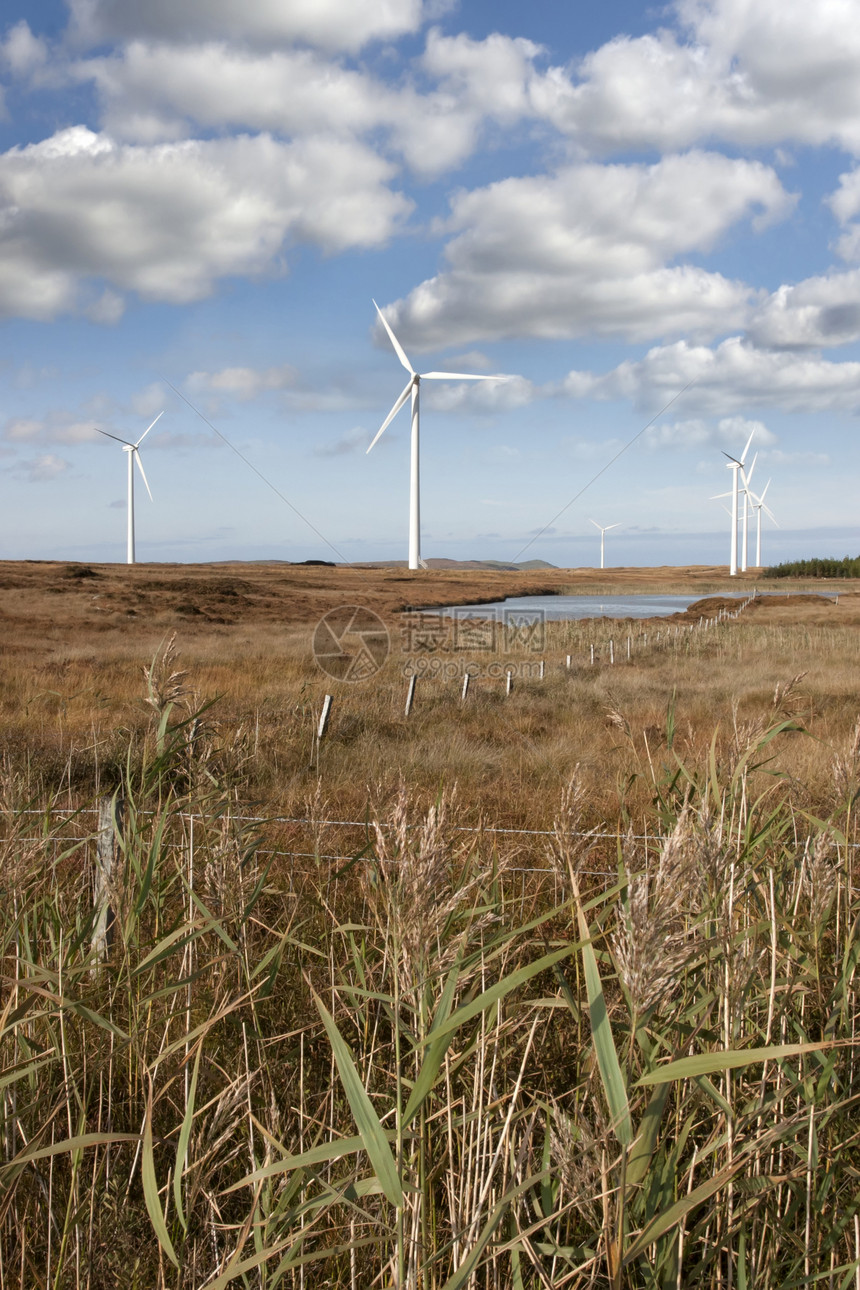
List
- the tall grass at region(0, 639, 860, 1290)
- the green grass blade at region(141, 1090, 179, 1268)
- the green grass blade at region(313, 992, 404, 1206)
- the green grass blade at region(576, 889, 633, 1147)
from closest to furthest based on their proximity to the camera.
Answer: the green grass blade at region(313, 992, 404, 1206), the green grass blade at region(576, 889, 633, 1147), the tall grass at region(0, 639, 860, 1290), the green grass blade at region(141, 1090, 179, 1268)

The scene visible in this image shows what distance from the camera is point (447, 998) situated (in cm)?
146

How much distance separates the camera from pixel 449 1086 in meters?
1.70

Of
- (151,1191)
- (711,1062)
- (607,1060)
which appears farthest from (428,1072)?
(151,1191)

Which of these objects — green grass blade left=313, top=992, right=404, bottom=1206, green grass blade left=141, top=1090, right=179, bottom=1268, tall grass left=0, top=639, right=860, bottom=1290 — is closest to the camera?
green grass blade left=313, top=992, right=404, bottom=1206

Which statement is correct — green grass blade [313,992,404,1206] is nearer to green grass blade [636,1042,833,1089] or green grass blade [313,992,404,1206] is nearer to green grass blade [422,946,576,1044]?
green grass blade [422,946,576,1044]

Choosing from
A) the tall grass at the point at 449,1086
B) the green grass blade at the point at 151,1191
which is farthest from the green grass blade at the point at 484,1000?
the green grass blade at the point at 151,1191

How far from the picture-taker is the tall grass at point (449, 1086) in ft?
4.67

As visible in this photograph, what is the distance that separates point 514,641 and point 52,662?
20540 mm

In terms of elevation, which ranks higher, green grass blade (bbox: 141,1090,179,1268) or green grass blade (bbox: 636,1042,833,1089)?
green grass blade (bbox: 636,1042,833,1089)

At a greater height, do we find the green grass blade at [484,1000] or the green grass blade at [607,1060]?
the green grass blade at [484,1000]

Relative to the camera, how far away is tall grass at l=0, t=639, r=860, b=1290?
142cm

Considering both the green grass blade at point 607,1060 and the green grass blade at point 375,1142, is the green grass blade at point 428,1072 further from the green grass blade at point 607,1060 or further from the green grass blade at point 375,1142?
the green grass blade at point 607,1060

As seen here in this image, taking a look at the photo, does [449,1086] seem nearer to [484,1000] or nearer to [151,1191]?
[484,1000]

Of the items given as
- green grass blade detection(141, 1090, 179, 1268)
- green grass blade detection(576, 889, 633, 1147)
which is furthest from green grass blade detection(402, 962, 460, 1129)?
green grass blade detection(141, 1090, 179, 1268)
